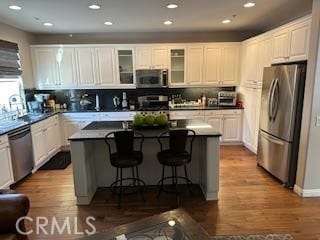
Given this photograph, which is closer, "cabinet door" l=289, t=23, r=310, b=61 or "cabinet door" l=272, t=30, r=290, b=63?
"cabinet door" l=289, t=23, r=310, b=61

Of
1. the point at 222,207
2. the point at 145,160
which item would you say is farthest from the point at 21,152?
the point at 222,207

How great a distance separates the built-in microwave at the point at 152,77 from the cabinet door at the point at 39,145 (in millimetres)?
2352

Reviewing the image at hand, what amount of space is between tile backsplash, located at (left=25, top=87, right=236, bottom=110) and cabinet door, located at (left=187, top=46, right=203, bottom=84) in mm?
392

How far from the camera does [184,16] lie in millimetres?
4180

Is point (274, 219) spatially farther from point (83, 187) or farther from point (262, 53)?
point (262, 53)

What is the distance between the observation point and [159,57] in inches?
218

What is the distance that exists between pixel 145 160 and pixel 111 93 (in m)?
2.93

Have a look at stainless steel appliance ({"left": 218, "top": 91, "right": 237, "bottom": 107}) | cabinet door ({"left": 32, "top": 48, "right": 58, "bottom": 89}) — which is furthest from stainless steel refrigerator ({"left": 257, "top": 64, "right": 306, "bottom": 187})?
cabinet door ({"left": 32, "top": 48, "right": 58, "bottom": 89})

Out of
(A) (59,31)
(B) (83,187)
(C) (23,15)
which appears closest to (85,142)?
(B) (83,187)

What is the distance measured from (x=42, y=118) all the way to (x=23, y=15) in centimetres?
182

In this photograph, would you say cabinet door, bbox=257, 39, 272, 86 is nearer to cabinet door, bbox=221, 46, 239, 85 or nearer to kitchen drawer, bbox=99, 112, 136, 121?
cabinet door, bbox=221, 46, 239, 85

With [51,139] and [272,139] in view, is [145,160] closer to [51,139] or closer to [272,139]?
[272,139]

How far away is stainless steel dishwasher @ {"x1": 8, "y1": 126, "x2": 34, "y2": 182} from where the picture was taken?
11.8 ft
